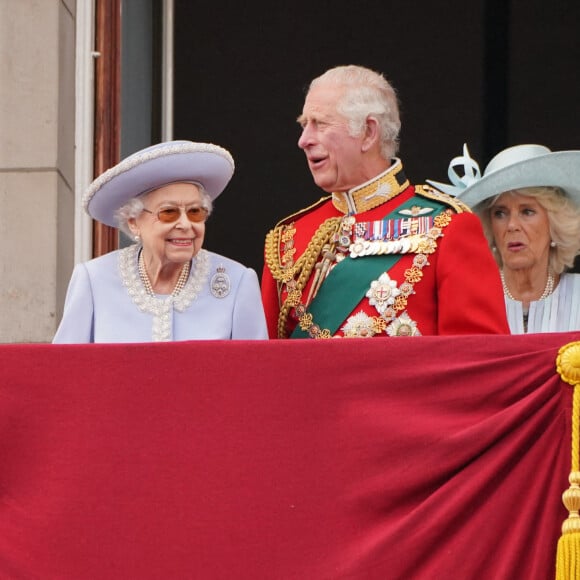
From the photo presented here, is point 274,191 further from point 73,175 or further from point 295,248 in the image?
point 295,248

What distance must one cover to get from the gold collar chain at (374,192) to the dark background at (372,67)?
2.29 meters

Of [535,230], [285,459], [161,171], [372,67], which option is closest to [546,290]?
[535,230]

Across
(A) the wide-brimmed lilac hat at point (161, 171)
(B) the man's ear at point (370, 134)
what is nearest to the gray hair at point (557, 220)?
(B) the man's ear at point (370, 134)

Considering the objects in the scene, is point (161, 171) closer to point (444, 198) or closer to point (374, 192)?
point (374, 192)

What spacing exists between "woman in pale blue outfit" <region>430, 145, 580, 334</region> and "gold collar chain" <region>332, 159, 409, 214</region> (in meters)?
0.43

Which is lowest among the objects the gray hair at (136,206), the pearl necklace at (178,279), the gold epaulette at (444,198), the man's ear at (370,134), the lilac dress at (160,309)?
the lilac dress at (160,309)

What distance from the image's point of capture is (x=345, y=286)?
18.4 ft

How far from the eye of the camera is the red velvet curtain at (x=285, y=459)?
464 cm

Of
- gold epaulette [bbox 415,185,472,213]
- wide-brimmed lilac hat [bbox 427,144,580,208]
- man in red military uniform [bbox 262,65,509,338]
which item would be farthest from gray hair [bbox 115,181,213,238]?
wide-brimmed lilac hat [bbox 427,144,580,208]

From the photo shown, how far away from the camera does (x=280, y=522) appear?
473 centimetres

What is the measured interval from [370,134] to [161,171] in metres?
0.70

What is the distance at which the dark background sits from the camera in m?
8.01

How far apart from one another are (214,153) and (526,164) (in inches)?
44.5

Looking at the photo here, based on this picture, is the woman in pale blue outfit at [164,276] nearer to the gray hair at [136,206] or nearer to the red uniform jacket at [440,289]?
the gray hair at [136,206]
